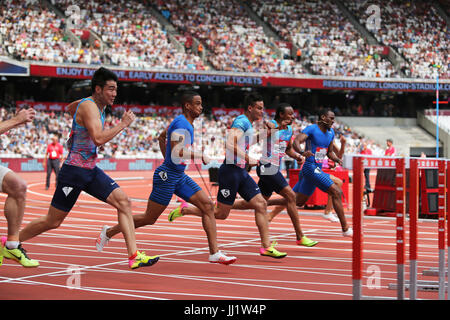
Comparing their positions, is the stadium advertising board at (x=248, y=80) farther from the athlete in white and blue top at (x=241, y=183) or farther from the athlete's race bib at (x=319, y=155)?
the athlete in white and blue top at (x=241, y=183)

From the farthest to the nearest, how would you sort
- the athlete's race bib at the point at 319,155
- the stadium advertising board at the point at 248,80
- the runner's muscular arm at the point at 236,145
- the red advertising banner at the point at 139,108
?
the red advertising banner at the point at 139,108 < the stadium advertising board at the point at 248,80 < the athlete's race bib at the point at 319,155 < the runner's muscular arm at the point at 236,145

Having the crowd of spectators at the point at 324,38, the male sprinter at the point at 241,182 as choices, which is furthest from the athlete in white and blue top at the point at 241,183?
the crowd of spectators at the point at 324,38

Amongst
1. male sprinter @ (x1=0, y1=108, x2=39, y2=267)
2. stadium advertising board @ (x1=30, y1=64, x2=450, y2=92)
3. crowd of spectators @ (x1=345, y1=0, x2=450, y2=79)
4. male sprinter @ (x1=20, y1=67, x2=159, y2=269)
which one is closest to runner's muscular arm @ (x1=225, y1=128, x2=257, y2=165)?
male sprinter @ (x1=20, y1=67, x2=159, y2=269)

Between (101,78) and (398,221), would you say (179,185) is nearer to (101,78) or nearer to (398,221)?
(101,78)

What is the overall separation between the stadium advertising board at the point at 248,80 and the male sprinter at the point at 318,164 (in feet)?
96.4

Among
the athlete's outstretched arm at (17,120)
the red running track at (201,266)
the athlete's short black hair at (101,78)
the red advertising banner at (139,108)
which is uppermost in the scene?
the red advertising banner at (139,108)

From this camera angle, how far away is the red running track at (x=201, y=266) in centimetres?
722

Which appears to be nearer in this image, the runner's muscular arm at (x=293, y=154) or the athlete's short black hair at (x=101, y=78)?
the athlete's short black hair at (x=101, y=78)

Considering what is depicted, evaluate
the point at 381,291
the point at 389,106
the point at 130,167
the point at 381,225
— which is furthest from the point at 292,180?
the point at 389,106

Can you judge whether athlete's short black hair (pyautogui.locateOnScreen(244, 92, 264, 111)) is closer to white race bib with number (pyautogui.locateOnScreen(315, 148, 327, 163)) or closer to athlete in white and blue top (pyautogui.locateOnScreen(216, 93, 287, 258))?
athlete in white and blue top (pyautogui.locateOnScreen(216, 93, 287, 258))

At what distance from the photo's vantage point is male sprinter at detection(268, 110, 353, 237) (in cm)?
1148

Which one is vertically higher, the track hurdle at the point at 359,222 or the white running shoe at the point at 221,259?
the track hurdle at the point at 359,222
